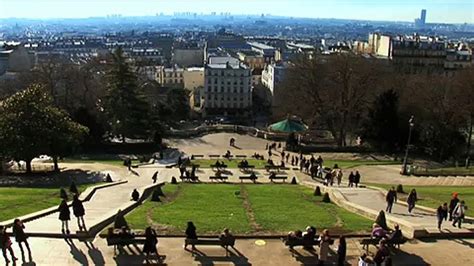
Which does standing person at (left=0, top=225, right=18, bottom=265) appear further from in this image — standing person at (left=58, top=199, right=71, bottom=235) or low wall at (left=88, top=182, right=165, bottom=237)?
low wall at (left=88, top=182, right=165, bottom=237)

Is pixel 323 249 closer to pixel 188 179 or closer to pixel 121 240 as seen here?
pixel 121 240

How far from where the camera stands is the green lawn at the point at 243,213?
22.3 m

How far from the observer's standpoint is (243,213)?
2498 centimetres

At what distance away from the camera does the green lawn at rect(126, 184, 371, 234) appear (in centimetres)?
2230

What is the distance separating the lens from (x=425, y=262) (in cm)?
1903

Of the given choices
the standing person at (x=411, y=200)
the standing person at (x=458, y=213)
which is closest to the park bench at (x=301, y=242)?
the standing person at (x=458, y=213)

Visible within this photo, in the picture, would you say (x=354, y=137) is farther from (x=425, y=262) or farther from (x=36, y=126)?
(x=425, y=262)

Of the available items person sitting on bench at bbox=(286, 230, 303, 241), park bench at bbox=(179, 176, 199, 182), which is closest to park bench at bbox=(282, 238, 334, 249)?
person sitting on bench at bbox=(286, 230, 303, 241)

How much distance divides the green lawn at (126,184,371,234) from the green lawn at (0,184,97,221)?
16.5 ft

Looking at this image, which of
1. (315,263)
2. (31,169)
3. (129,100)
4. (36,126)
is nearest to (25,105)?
(36,126)

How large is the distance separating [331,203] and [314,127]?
43767 millimetres

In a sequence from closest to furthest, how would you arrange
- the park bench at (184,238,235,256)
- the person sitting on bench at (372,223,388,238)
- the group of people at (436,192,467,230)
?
the park bench at (184,238,235,256) → the person sitting on bench at (372,223,388,238) → the group of people at (436,192,467,230)

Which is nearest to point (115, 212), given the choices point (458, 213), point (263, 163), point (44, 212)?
point (44, 212)

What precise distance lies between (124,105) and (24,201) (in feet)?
118
